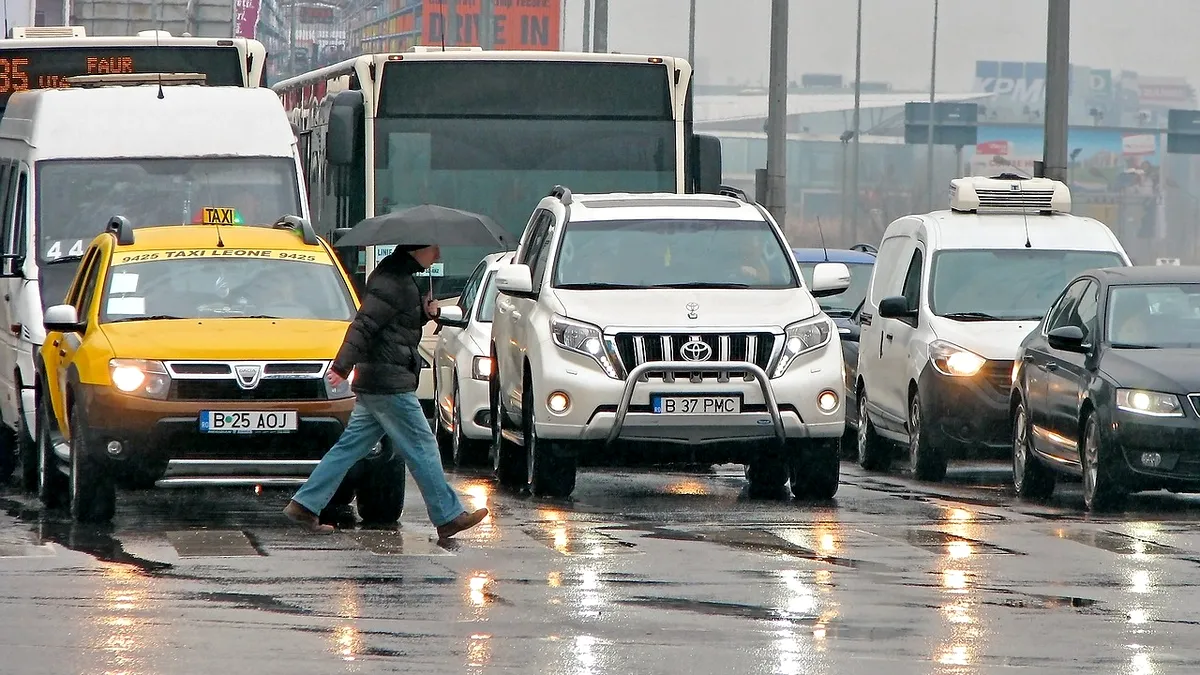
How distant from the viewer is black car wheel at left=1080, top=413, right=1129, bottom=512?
13.9m

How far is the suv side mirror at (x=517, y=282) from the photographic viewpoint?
1484 centimetres

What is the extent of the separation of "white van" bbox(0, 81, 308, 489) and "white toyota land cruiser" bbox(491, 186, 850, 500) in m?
3.13

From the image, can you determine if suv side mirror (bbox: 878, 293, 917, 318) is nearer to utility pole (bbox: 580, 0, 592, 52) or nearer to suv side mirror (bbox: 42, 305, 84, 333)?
suv side mirror (bbox: 42, 305, 84, 333)

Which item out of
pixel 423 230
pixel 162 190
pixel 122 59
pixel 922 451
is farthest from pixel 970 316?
pixel 122 59

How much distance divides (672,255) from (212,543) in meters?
4.45

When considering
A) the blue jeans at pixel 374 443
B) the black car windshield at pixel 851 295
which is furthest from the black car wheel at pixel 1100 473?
the black car windshield at pixel 851 295

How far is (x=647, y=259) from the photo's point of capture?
15.1m

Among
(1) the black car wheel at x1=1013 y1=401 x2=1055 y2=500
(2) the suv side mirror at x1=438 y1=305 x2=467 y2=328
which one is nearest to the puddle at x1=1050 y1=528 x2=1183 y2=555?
(1) the black car wheel at x1=1013 y1=401 x2=1055 y2=500

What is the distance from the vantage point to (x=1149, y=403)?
45.6ft

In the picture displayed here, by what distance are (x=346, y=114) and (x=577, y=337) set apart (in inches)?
212

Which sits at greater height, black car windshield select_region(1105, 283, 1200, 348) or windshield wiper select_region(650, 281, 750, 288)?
windshield wiper select_region(650, 281, 750, 288)

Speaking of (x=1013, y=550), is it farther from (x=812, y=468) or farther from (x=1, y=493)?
(x=1, y=493)

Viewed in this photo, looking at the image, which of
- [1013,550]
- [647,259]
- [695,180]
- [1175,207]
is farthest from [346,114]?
[1175,207]

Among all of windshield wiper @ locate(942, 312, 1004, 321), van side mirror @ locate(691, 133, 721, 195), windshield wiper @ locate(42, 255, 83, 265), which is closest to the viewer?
windshield wiper @ locate(42, 255, 83, 265)
